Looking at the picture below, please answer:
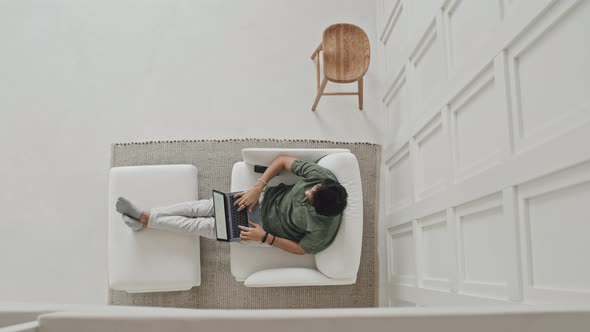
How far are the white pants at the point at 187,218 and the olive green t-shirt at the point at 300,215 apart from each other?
1.12 ft

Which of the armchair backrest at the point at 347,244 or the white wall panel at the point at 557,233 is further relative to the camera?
the armchair backrest at the point at 347,244

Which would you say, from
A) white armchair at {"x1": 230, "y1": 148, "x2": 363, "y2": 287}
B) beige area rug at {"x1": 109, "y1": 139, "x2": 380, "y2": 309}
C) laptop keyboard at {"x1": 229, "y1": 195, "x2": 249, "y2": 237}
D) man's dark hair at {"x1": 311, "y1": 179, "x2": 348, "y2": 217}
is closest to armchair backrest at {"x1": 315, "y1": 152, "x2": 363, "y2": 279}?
white armchair at {"x1": 230, "y1": 148, "x2": 363, "y2": 287}

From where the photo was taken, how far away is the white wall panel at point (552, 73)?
4.61 ft

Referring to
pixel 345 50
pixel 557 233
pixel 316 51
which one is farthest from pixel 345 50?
pixel 557 233

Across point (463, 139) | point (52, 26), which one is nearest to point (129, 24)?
point (52, 26)

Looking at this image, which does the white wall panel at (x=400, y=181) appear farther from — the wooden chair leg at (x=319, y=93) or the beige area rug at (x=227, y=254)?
the wooden chair leg at (x=319, y=93)

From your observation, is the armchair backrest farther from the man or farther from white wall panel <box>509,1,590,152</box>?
white wall panel <box>509,1,590,152</box>

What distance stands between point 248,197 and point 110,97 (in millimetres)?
1528

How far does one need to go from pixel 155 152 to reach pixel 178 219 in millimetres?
693

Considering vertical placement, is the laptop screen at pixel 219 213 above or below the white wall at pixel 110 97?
below

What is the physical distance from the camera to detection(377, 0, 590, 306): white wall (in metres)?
1.45

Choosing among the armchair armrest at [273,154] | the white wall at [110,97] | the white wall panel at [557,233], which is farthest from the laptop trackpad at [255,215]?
the white wall panel at [557,233]

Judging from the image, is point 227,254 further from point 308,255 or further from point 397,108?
point 397,108

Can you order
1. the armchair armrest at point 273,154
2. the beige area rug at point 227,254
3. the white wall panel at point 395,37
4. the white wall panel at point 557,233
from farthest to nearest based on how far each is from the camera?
the beige area rug at point 227,254
the white wall panel at point 395,37
the armchair armrest at point 273,154
the white wall panel at point 557,233
